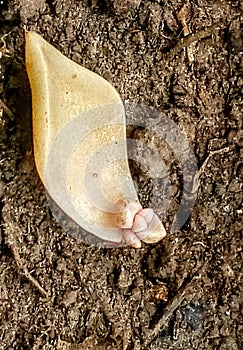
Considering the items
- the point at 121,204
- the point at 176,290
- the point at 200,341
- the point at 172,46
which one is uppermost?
the point at 172,46

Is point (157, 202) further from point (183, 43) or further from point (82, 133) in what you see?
point (183, 43)

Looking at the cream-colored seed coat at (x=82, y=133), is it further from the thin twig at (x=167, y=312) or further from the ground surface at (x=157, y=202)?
the thin twig at (x=167, y=312)

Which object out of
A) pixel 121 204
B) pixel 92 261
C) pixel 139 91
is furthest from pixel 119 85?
pixel 92 261

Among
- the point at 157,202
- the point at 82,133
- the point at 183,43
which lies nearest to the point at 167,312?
the point at 157,202

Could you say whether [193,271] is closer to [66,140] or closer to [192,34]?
[66,140]

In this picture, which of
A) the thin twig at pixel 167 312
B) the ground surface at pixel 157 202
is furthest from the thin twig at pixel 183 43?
the thin twig at pixel 167 312

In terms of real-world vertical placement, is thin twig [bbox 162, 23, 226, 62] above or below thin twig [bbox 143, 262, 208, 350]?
above

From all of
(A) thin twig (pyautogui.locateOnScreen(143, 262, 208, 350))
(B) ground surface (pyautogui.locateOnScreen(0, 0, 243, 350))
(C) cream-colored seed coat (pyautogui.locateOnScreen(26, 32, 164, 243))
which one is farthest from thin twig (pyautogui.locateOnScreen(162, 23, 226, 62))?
(A) thin twig (pyautogui.locateOnScreen(143, 262, 208, 350))

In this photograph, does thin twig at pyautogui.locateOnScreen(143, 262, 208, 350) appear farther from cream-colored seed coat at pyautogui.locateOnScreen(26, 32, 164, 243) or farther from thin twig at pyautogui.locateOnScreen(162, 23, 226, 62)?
thin twig at pyautogui.locateOnScreen(162, 23, 226, 62)

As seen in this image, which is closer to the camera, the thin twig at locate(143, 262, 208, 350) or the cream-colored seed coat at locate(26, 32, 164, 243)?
the cream-colored seed coat at locate(26, 32, 164, 243)
